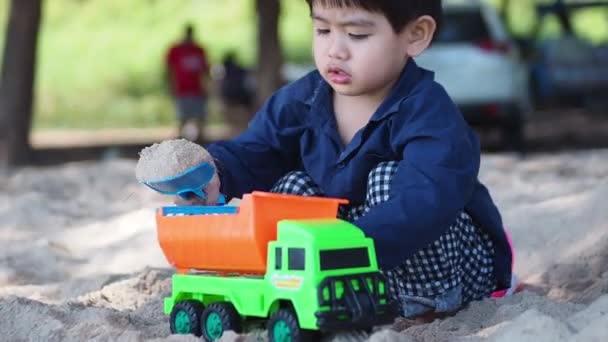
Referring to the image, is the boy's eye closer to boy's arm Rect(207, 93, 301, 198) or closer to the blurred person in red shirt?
boy's arm Rect(207, 93, 301, 198)

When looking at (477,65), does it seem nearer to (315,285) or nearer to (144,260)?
(144,260)

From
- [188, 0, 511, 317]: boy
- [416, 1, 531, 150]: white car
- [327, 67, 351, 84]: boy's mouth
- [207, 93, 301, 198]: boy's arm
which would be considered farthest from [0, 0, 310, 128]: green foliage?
[327, 67, 351, 84]: boy's mouth

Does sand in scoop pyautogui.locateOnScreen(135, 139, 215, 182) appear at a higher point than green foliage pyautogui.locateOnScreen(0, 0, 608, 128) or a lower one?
higher

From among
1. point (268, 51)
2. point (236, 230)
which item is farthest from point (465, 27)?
point (236, 230)

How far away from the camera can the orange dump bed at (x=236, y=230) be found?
2406mm

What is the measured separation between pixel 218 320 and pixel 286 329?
0.85ft

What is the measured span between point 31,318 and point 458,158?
1.17 metres

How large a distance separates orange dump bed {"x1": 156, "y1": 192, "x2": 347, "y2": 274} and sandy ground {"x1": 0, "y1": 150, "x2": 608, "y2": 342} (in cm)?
18

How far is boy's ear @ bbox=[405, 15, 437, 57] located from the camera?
9.73 feet

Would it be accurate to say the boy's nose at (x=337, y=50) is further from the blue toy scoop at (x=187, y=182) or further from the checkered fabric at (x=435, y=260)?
the blue toy scoop at (x=187, y=182)


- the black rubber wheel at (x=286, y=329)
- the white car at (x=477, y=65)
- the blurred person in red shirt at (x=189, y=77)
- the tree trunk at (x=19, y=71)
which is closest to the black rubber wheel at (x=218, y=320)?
the black rubber wheel at (x=286, y=329)

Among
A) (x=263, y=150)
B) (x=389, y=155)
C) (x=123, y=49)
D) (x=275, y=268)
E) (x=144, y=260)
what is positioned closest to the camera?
(x=275, y=268)

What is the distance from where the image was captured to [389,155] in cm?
291

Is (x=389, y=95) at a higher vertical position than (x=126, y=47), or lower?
higher
